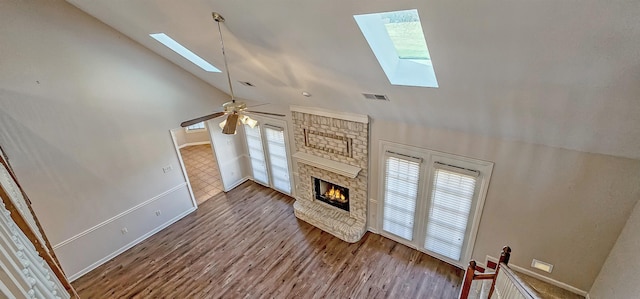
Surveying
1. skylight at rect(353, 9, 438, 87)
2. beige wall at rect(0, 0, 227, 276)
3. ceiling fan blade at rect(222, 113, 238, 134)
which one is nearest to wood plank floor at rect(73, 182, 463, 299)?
beige wall at rect(0, 0, 227, 276)

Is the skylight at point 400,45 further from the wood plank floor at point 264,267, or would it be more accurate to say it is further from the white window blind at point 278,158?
the white window blind at point 278,158

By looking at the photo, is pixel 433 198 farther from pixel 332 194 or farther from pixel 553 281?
pixel 332 194

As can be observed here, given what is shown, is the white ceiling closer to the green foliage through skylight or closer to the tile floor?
the green foliage through skylight

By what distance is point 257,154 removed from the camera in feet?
25.0

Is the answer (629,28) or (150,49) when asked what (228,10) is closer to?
(629,28)

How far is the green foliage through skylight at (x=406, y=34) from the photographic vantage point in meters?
2.39

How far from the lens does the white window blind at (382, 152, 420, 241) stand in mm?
4902

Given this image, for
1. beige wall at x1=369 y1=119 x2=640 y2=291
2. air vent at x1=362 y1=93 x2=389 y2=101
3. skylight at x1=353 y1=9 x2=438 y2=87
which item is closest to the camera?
skylight at x1=353 y1=9 x2=438 y2=87

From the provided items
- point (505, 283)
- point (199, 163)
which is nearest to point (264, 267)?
point (505, 283)

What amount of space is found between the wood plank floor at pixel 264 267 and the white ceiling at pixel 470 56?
2.75 m

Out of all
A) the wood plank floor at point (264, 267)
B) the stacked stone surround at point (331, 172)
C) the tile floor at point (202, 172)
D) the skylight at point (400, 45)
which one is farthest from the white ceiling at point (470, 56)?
Answer: the tile floor at point (202, 172)

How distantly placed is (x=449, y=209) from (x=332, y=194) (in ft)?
8.59

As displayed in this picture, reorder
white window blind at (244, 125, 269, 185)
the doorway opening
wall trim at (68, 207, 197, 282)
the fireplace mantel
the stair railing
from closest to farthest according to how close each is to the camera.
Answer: the stair railing, wall trim at (68, 207, 197, 282), the fireplace mantel, white window blind at (244, 125, 269, 185), the doorway opening

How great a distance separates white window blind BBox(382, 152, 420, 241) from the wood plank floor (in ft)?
1.39
